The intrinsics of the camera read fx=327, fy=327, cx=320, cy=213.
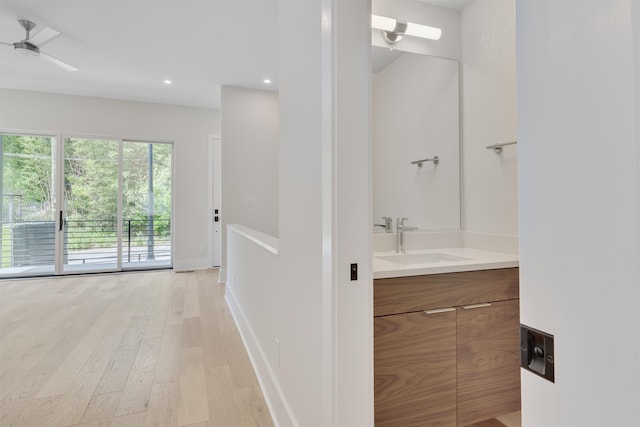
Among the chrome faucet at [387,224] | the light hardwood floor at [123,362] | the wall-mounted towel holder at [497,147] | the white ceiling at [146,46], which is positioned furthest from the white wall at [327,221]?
the white ceiling at [146,46]

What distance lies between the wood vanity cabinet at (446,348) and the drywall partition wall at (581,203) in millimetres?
948

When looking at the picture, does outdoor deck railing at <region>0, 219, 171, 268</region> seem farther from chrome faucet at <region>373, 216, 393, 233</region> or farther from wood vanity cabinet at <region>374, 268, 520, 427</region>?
wood vanity cabinet at <region>374, 268, 520, 427</region>

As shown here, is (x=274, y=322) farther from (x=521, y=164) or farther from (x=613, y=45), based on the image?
(x=613, y=45)

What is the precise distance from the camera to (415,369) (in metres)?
1.42

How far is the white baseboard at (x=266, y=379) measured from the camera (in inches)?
62.8

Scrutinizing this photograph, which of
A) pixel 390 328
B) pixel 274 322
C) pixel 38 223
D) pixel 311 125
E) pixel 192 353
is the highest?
pixel 311 125

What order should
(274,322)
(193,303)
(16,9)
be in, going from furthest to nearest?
(193,303) < (16,9) < (274,322)

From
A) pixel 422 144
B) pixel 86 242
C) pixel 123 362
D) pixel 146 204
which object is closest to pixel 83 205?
pixel 86 242

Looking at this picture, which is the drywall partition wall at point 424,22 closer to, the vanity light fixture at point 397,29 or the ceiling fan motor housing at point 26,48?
the vanity light fixture at point 397,29

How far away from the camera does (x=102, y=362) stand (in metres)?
2.32

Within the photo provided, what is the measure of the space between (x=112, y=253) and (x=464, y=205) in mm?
5297

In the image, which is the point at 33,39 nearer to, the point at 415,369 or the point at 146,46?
the point at 146,46

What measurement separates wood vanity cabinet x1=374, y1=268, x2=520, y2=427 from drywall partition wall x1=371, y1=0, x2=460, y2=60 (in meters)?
1.50

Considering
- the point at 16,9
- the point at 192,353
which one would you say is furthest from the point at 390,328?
the point at 16,9
